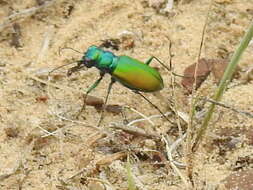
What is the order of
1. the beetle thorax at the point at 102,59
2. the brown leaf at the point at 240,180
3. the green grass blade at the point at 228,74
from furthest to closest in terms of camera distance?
the beetle thorax at the point at 102,59 < the brown leaf at the point at 240,180 < the green grass blade at the point at 228,74

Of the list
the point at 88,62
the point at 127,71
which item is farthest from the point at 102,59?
the point at 127,71

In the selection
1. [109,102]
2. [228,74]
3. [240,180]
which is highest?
[228,74]

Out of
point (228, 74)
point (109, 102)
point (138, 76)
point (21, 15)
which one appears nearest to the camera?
point (228, 74)

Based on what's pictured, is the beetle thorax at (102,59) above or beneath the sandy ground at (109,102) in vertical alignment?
above

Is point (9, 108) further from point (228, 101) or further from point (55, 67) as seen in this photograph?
point (228, 101)

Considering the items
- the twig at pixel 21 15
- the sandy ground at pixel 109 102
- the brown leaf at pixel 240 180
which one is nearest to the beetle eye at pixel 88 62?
the sandy ground at pixel 109 102

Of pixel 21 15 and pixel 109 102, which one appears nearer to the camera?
pixel 109 102

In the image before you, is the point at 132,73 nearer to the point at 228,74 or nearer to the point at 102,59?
the point at 102,59

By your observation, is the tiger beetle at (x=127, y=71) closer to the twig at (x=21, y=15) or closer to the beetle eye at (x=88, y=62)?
the beetle eye at (x=88, y=62)
